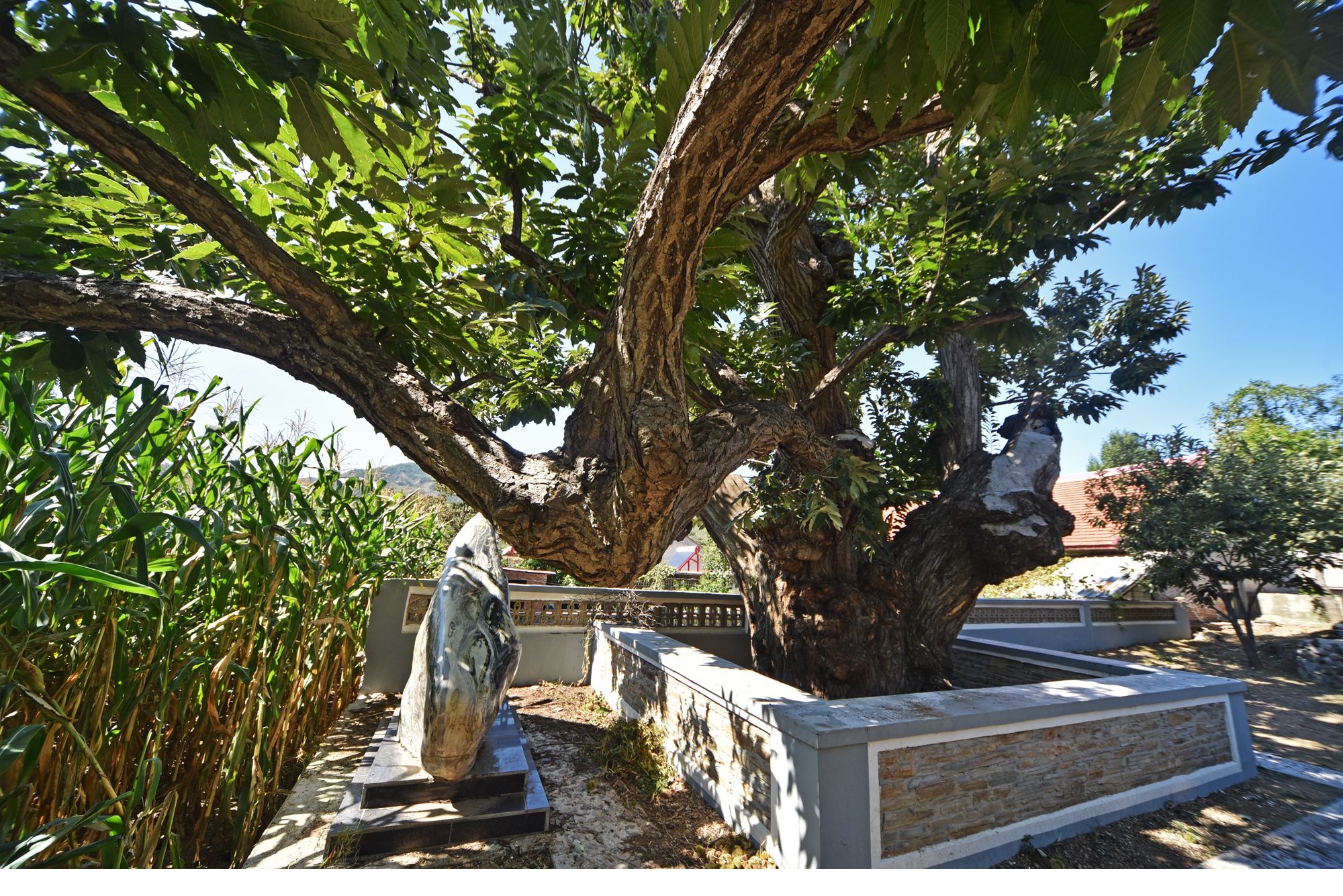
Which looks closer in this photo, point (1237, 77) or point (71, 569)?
point (71, 569)

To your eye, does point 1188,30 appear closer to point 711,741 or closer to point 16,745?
point 16,745

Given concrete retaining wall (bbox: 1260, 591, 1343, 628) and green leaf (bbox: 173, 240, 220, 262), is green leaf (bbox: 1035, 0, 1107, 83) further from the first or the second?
concrete retaining wall (bbox: 1260, 591, 1343, 628)

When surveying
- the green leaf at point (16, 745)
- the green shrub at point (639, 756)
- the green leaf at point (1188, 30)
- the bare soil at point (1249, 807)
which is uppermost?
the green leaf at point (1188, 30)

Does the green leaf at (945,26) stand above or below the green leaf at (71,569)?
above

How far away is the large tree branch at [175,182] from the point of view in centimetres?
132

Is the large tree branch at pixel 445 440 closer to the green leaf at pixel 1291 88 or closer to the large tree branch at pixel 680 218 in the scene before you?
the large tree branch at pixel 680 218

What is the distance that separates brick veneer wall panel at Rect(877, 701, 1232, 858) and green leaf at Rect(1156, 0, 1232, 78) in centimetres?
295

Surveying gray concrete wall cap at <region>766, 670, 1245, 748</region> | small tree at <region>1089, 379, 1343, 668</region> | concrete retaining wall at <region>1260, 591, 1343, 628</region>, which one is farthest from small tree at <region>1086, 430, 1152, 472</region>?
gray concrete wall cap at <region>766, 670, 1245, 748</region>

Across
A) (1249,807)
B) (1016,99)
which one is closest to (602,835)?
(1016,99)

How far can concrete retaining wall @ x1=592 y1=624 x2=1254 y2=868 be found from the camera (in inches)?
104

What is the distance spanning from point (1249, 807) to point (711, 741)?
396 centimetres

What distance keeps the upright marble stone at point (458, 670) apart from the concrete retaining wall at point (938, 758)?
1447 mm

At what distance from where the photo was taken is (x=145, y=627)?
6.48 ft

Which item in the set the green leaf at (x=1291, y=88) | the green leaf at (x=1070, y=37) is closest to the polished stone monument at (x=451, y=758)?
the green leaf at (x=1070, y=37)
